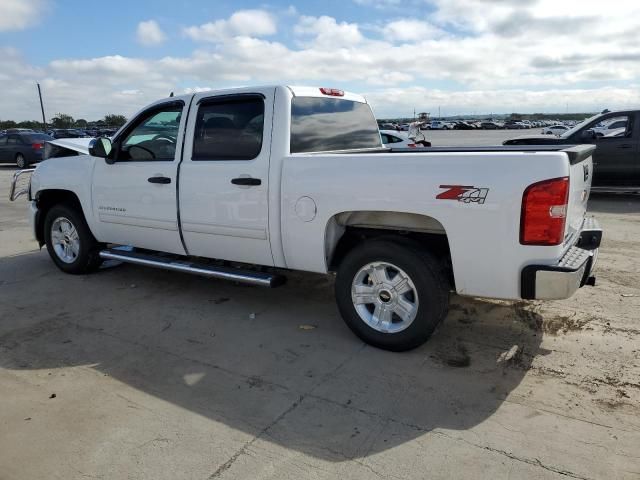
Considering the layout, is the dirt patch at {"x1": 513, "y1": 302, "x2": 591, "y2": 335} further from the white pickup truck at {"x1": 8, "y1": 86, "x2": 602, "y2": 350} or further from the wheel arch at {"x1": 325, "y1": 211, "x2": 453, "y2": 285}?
the wheel arch at {"x1": 325, "y1": 211, "x2": 453, "y2": 285}

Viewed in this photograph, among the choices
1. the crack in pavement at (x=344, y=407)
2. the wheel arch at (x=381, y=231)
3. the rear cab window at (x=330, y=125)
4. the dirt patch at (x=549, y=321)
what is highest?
the rear cab window at (x=330, y=125)

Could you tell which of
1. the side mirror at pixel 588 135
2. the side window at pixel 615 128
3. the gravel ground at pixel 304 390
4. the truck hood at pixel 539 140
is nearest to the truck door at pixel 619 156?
A: the side window at pixel 615 128

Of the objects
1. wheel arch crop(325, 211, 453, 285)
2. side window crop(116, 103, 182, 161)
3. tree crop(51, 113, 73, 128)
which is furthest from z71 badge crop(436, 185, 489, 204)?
tree crop(51, 113, 73, 128)

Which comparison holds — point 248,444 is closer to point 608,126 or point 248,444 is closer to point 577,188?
point 577,188

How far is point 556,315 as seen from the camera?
4523mm

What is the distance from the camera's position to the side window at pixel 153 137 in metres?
4.98

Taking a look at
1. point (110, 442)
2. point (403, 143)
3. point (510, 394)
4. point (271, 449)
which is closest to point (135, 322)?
point (110, 442)

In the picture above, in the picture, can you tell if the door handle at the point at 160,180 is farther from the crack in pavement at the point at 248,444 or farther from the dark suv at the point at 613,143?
the dark suv at the point at 613,143

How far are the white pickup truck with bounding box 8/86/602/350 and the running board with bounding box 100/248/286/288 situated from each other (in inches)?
0.6

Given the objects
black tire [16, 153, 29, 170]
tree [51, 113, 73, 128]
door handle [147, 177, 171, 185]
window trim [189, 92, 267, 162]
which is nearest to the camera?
window trim [189, 92, 267, 162]

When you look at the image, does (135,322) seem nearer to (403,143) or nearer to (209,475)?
(209,475)

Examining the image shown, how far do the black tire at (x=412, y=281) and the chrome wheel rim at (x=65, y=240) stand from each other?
3.62 m

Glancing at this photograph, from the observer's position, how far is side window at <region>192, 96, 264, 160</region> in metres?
4.39

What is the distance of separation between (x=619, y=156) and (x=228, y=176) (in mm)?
9013
